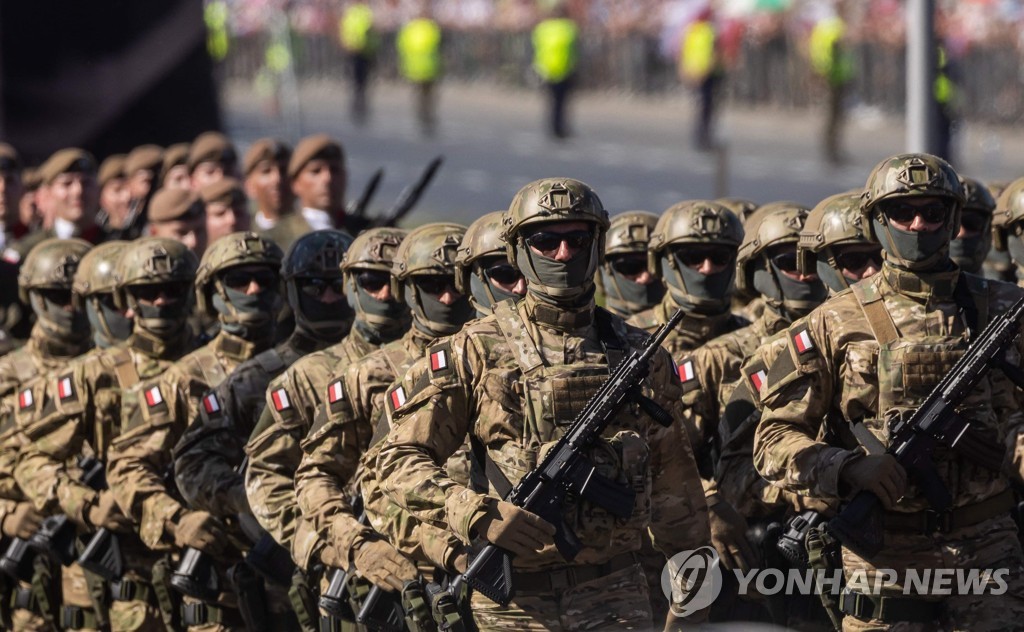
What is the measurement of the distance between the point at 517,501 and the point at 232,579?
3105 mm

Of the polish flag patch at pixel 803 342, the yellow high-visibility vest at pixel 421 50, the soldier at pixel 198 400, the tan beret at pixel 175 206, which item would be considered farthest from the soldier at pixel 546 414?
the yellow high-visibility vest at pixel 421 50

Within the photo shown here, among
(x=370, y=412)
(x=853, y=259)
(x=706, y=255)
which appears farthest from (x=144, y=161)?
(x=853, y=259)

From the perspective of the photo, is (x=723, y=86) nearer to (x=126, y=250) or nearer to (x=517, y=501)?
(x=126, y=250)

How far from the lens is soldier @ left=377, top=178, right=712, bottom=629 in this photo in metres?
8.62

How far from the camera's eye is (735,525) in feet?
31.5

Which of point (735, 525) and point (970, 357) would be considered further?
point (735, 525)

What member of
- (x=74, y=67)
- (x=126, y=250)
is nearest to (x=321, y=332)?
(x=126, y=250)

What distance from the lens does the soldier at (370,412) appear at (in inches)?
380

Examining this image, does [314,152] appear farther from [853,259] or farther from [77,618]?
[853,259]

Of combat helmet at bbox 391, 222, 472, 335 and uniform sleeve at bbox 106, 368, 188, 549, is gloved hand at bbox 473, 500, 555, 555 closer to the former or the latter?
combat helmet at bbox 391, 222, 472, 335

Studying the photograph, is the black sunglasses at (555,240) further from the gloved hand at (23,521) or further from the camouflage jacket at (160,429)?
the gloved hand at (23,521)

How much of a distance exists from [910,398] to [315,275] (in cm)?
353

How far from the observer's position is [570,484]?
333 inches

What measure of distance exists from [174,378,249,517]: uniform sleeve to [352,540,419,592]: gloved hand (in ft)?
5.30
